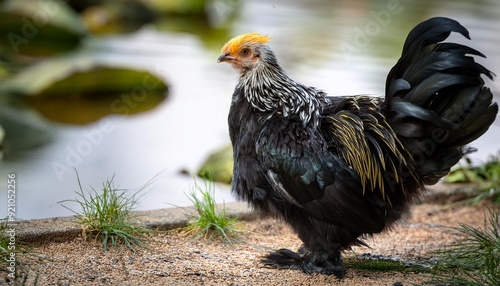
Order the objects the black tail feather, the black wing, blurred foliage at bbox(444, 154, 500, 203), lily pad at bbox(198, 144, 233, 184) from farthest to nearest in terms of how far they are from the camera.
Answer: lily pad at bbox(198, 144, 233, 184), blurred foliage at bbox(444, 154, 500, 203), the black wing, the black tail feather

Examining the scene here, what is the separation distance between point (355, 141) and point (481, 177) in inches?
123

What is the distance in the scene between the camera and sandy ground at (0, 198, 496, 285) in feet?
15.4

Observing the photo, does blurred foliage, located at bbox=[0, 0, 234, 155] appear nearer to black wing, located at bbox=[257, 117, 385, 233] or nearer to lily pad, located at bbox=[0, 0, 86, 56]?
lily pad, located at bbox=[0, 0, 86, 56]

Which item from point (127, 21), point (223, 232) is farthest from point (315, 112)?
point (127, 21)

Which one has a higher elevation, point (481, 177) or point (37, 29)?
→ point (37, 29)

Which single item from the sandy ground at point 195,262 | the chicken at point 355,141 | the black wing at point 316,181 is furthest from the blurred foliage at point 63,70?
the black wing at point 316,181

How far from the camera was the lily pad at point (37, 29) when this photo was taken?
42.9 feet

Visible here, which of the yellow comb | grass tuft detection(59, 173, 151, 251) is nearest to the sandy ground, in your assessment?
grass tuft detection(59, 173, 151, 251)

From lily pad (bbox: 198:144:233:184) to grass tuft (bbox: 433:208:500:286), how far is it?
2986mm

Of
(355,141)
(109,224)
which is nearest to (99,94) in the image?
(109,224)

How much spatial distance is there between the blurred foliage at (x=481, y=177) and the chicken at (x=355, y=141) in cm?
228

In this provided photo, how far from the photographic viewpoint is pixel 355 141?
15.9 feet

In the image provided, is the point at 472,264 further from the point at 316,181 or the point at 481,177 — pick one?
the point at 481,177

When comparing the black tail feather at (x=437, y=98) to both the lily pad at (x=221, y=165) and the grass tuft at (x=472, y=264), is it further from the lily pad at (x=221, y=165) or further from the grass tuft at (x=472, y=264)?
Answer: the lily pad at (x=221, y=165)
